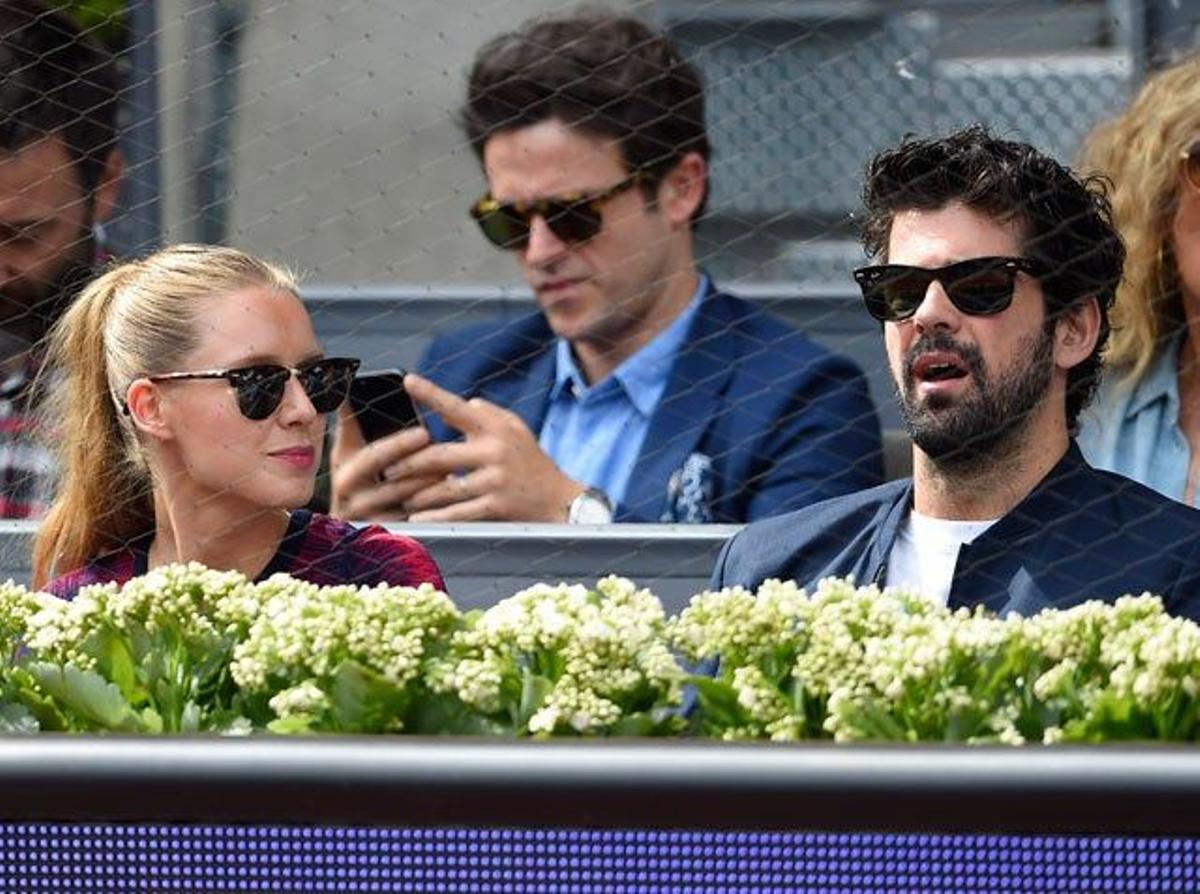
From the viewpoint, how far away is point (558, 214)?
3.37m

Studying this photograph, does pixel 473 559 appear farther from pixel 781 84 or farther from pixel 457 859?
pixel 457 859

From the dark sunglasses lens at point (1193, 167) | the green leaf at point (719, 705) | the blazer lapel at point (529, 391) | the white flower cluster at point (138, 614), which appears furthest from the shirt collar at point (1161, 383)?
the white flower cluster at point (138, 614)

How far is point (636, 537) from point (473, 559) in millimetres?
229

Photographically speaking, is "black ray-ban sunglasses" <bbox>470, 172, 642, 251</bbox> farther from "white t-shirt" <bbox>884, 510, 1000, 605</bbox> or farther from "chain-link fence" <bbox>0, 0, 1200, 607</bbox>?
"white t-shirt" <bbox>884, 510, 1000, 605</bbox>

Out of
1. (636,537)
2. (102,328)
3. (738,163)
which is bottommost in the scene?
(636,537)

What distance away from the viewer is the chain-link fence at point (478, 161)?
344 centimetres

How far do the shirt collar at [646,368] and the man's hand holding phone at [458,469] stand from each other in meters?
0.23

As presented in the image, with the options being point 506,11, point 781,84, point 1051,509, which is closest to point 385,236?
point 506,11

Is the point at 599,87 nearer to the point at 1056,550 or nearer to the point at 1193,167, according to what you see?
the point at 1193,167

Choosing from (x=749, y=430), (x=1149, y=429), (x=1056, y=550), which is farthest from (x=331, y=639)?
(x=1149, y=429)

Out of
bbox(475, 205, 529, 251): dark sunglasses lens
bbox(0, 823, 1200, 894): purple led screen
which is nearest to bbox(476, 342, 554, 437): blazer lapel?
bbox(475, 205, 529, 251): dark sunglasses lens

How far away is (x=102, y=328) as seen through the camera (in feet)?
9.85

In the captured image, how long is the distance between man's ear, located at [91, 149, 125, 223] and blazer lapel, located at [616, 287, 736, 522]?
856 millimetres

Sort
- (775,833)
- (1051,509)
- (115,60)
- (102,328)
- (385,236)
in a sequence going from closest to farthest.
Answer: (775,833)
(1051,509)
(102,328)
(115,60)
(385,236)
